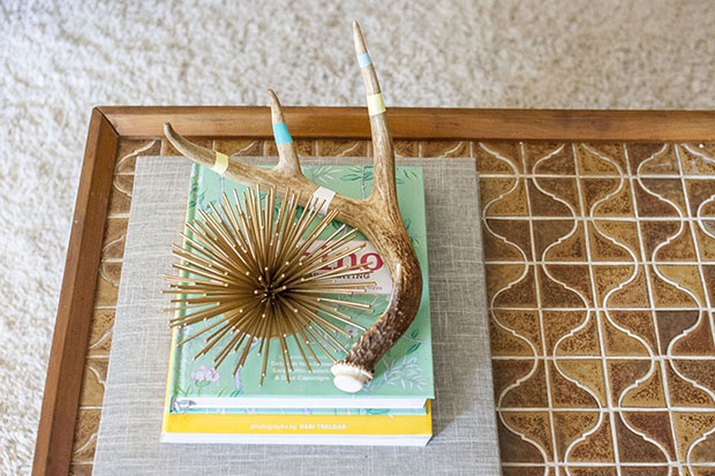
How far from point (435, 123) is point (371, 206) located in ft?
0.57

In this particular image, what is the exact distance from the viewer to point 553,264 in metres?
0.81

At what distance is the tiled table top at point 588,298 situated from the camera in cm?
74

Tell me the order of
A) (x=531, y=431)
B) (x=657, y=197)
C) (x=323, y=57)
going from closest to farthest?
(x=531, y=431), (x=657, y=197), (x=323, y=57)

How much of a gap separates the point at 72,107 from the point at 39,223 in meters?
0.22

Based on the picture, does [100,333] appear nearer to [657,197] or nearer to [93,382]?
[93,382]

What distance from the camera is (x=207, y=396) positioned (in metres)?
0.67

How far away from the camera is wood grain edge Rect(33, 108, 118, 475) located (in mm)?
723

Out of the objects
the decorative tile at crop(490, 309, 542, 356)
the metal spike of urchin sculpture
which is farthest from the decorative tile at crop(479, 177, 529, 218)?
the metal spike of urchin sculpture

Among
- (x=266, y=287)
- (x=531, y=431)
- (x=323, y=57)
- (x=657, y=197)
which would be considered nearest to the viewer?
(x=266, y=287)

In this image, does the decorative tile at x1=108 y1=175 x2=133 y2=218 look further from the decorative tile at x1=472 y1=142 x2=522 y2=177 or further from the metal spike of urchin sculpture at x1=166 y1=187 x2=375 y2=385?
the decorative tile at x1=472 y1=142 x2=522 y2=177

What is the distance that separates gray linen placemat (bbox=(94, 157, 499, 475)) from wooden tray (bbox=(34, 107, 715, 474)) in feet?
0.10

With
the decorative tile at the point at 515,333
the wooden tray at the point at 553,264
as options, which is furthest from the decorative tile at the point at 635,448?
the decorative tile at the point at 515,333

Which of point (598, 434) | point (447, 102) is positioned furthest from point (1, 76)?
point (598, 434)

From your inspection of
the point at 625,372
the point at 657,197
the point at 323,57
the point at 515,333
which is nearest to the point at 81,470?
the point at 515,333
